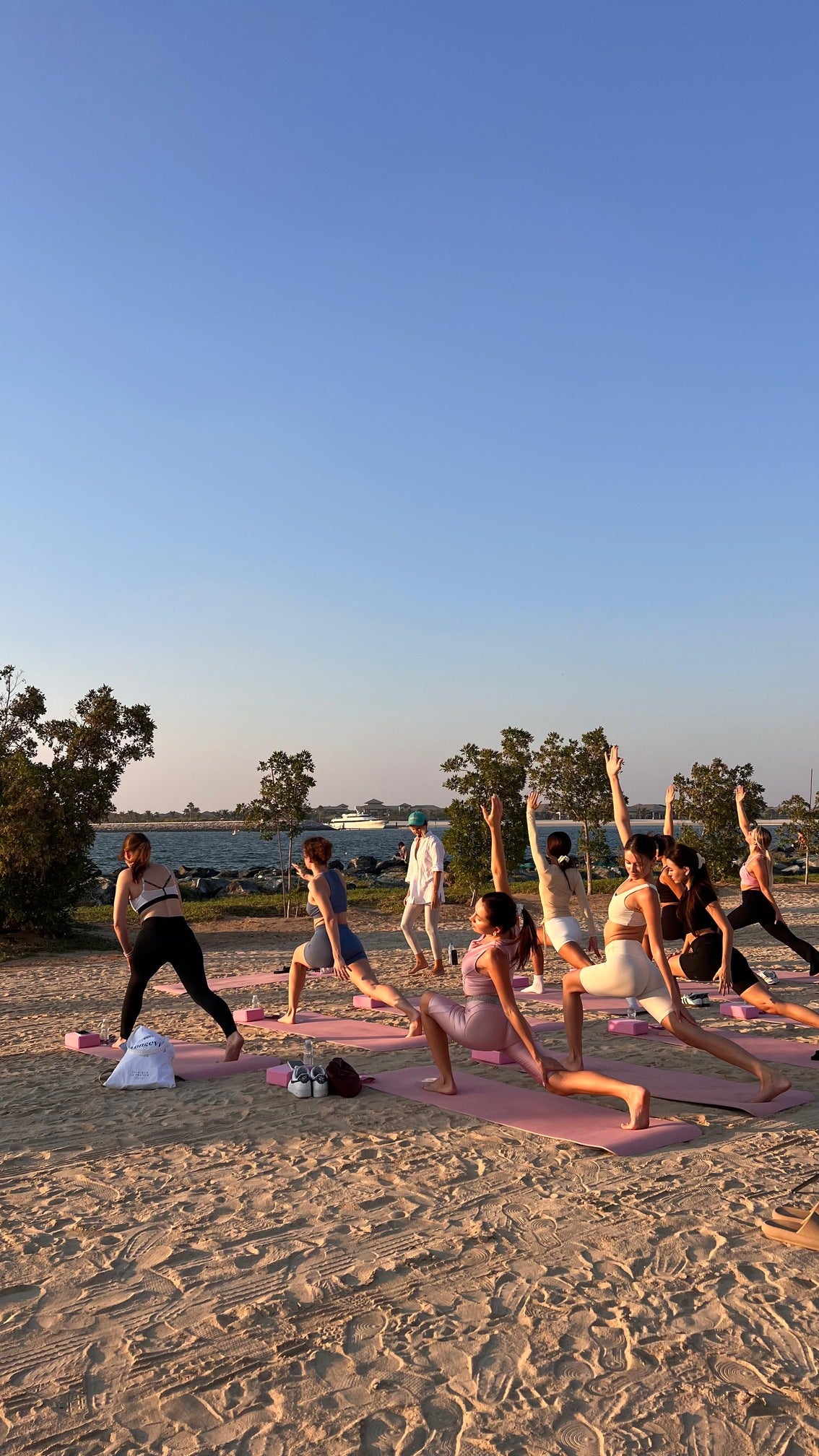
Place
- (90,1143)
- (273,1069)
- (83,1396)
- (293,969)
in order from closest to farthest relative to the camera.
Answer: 1. (83,1396)
2. (90,1143)
3. (273,1069)
4. (293,969)

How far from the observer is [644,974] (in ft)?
20.0

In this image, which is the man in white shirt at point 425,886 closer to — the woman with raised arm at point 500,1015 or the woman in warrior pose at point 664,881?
the woman in warrior pose at point 664,881

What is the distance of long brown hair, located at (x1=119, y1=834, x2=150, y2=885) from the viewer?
291 inches

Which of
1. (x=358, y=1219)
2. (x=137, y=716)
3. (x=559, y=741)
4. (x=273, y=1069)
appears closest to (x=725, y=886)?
(x=559, y=741)

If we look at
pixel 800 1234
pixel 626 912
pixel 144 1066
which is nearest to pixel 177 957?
pixel 144 1066

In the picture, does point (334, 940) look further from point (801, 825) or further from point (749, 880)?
point (801, 825)

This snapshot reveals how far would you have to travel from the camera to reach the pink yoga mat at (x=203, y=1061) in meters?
7.32

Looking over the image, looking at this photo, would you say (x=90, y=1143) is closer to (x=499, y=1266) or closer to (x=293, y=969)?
(x=499, y=1266)

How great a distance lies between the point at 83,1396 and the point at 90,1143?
2733mm

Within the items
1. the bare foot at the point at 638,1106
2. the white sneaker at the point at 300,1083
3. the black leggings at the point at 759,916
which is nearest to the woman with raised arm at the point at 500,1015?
the bare foot at the point at 638,1106

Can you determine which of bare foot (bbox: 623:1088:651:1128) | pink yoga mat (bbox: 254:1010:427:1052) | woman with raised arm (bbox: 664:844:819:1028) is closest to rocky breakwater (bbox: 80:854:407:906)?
pink yoga mat (bbox: 254:1010:427:1052)

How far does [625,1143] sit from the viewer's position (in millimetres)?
5500

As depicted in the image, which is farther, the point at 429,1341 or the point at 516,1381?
the point at 429,1341

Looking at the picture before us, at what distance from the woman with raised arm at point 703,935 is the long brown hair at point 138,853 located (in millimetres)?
3956
